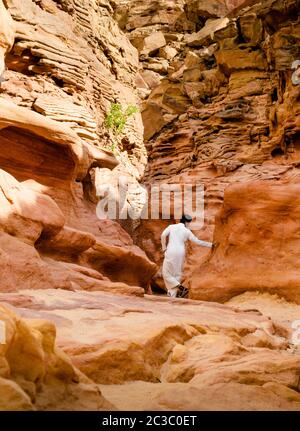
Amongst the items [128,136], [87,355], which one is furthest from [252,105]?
[87,355]

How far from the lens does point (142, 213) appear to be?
17.0 meters

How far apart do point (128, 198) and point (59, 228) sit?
35.2 feet

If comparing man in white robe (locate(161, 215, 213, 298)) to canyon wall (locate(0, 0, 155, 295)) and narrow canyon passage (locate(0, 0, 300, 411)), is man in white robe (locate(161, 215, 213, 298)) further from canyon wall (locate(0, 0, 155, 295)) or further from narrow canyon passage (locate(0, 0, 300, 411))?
canyon wall (locate(0, 0, 155, 295))

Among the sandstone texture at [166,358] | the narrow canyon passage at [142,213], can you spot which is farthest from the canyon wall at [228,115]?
the sandstone texture at [166,358]

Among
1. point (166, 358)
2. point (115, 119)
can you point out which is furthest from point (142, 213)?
point (166, 358)

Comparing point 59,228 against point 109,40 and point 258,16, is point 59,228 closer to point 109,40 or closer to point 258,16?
point 109,40

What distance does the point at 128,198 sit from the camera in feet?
57.4

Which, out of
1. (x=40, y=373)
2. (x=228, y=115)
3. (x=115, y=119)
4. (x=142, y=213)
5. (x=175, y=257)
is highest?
(x=228, y=115)

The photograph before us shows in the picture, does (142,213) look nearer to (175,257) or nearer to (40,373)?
(175,257)

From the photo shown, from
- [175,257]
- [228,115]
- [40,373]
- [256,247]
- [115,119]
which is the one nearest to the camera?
[40,373]

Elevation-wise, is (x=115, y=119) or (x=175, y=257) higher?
(x=115, y=119)

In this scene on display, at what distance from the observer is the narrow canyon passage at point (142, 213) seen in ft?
7.98

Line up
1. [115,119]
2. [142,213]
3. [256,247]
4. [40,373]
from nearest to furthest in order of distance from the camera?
[40,373]
[256,247]
[142,213]
[115,119]

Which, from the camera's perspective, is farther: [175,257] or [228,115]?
[228,115]
